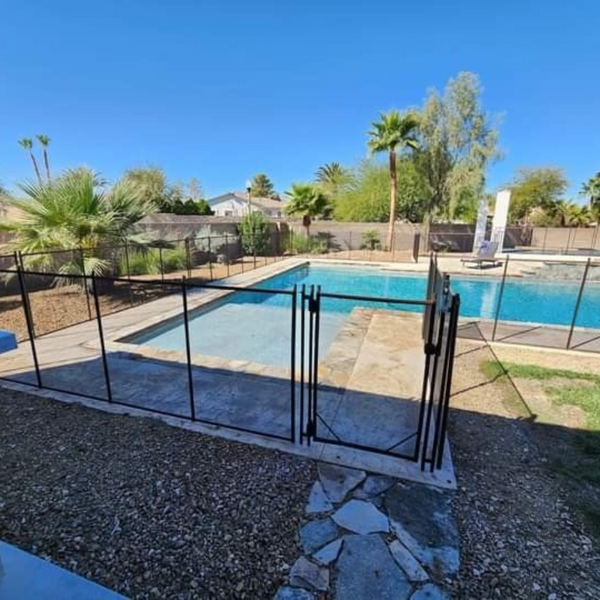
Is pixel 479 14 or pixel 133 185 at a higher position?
pixel 479 14

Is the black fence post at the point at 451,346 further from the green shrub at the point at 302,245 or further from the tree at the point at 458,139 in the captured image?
the tree at the point at 458,139

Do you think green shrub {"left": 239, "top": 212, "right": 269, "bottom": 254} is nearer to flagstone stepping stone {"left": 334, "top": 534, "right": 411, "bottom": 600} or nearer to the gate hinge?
the gate hinge

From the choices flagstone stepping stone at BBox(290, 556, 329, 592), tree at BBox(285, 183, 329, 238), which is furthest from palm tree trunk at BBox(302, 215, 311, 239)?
flagstone stepping stone at BBox(290, 556, 329, 592)

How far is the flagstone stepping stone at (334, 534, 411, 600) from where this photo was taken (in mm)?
1592

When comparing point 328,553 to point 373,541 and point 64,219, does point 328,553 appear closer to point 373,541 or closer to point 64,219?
point 373,541

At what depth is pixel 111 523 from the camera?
1.98 meters

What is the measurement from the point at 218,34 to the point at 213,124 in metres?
14.2

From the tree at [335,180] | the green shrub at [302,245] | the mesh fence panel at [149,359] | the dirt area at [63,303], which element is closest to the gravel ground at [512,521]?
the mesh fence panel at [149,359]

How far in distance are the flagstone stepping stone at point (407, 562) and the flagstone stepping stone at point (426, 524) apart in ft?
0.11

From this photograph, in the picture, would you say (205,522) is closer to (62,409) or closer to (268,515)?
(268,515)

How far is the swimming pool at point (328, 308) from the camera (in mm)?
5980

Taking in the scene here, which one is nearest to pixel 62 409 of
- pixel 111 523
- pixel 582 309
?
pixel 111 523

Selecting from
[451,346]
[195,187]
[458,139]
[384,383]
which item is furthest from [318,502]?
[195,187]

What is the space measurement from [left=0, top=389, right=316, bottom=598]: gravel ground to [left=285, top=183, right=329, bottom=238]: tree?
15.0 meters
